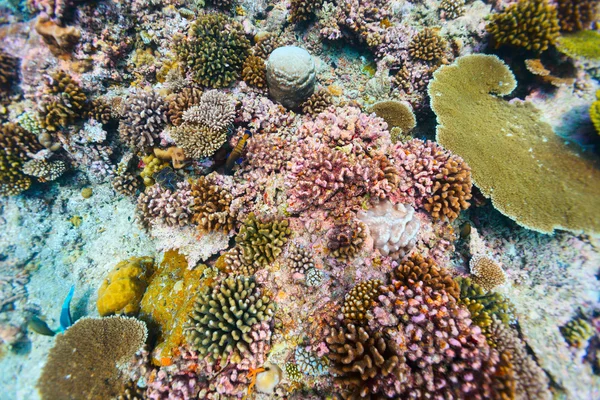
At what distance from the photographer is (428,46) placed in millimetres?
6266

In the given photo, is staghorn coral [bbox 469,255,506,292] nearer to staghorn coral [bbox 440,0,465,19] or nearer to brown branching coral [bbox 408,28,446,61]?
brown branching coral [bbox 408,28,446,61]

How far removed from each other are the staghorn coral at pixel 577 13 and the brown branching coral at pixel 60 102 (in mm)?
10516

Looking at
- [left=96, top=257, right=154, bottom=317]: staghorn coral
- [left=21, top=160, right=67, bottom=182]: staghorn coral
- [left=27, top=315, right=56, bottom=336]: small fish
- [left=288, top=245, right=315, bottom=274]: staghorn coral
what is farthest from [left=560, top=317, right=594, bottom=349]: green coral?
[left=21, top=160, right=67, bottom=182]: staghorn coral

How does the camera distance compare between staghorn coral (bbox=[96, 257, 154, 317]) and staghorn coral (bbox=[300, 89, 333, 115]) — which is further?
staghorn coral (bbox=[300, 89, 333, 115])

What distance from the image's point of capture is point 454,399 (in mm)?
3318

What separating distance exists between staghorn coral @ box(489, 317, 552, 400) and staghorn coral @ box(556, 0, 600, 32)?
628 cm

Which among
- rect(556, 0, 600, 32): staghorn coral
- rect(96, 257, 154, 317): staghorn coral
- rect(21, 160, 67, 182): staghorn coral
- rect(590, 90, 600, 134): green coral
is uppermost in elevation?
rect(556, 0, 600, 32): staghorn coral

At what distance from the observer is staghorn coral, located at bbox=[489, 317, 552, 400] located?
3.45m

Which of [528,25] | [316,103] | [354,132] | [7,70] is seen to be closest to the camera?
[354,132]

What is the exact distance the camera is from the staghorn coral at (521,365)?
136 inches

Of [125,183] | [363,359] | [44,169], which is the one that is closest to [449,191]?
[363,359]

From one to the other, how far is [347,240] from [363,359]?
1.69 meters

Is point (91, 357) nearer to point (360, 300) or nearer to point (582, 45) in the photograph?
point (360, 300)

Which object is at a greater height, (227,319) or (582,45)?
(582,45)
